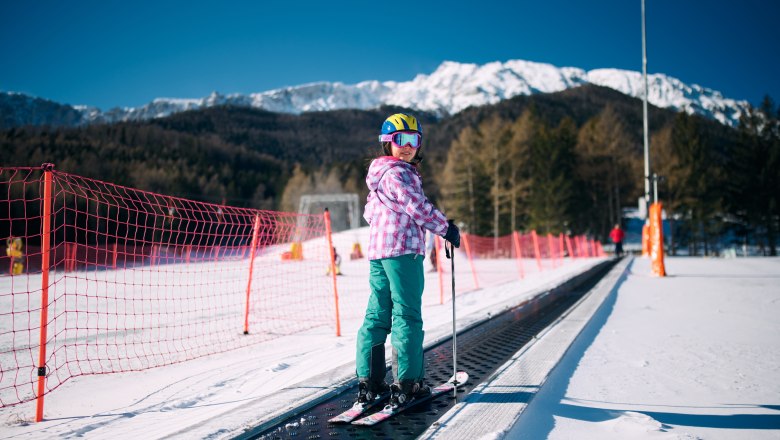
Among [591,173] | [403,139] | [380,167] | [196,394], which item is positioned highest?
[591,173]

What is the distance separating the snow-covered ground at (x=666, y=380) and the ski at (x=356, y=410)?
82cm

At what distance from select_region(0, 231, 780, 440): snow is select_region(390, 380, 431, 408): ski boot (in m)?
0.56

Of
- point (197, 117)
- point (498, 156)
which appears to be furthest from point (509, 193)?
point (197, 117)

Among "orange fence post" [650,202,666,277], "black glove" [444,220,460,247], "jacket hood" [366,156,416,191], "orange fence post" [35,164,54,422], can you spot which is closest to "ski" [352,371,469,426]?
"black glove" [444,220,460,247]

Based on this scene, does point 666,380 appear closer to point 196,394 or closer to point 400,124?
point 400,124

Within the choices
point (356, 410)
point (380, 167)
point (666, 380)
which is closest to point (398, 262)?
point (380, 167)

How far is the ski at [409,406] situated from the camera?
2.23m

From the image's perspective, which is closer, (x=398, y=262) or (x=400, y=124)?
(x=398, y=262)

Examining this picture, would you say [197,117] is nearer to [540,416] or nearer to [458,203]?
[458,203]

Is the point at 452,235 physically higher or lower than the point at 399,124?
lower

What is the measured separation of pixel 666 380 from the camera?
2916 mm

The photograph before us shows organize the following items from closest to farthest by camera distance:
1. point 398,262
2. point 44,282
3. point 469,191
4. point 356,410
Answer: point 356,410, point 398,262, point 44,282, point 469,191

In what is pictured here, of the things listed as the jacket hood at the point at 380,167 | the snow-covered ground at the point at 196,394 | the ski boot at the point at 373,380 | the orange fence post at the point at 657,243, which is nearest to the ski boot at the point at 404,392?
the ski boot at the point at 373,380

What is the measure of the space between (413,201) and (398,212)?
0.51 feet
